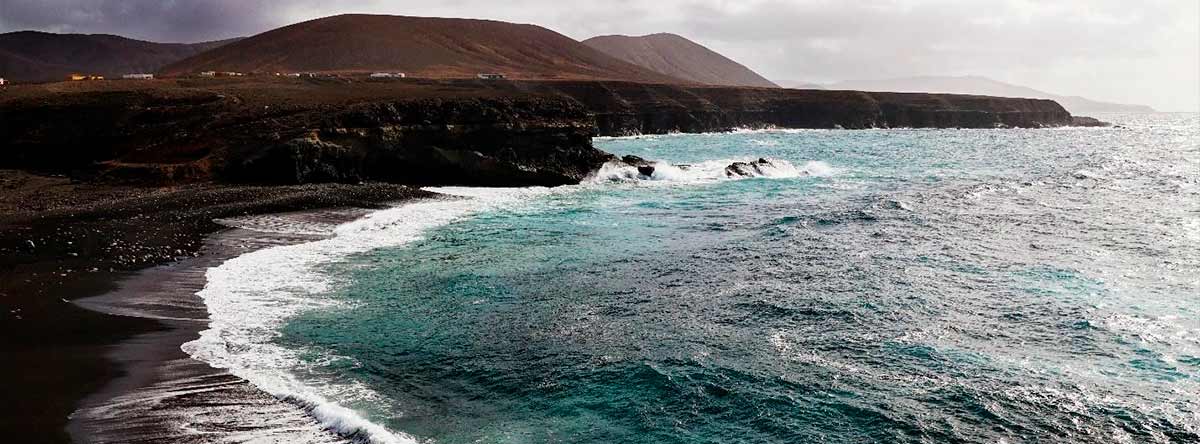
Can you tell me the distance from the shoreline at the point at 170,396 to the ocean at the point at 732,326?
465mm

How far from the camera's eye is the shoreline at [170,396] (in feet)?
39.4

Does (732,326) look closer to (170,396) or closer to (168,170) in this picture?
(170,396)

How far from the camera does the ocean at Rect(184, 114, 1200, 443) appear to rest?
1314 centimetres

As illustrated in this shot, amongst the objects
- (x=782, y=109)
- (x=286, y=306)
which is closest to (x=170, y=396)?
(x=286, y=306)

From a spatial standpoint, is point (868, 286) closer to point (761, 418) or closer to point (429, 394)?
point (761, 418)

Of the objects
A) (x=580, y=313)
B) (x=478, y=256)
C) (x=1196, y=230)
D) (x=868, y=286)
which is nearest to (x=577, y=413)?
(x=580, y=313)

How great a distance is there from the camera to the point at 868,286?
22.3 m

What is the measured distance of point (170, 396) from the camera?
13578mm

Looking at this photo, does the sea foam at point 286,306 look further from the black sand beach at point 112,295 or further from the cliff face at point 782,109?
the cliff face at point 782,109

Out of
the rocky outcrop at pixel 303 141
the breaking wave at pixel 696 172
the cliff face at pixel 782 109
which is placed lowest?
the breaking wave at pixel 696 172

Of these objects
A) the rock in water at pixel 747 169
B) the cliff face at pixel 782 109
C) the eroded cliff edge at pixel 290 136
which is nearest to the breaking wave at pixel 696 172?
the rock in water at pixel 747 169

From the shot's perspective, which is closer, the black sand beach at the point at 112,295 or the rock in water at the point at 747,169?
the black sand beach at the point at 112,295

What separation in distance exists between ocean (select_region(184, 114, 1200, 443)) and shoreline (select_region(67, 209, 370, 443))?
18.3 inches

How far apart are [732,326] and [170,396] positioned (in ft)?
38.4
